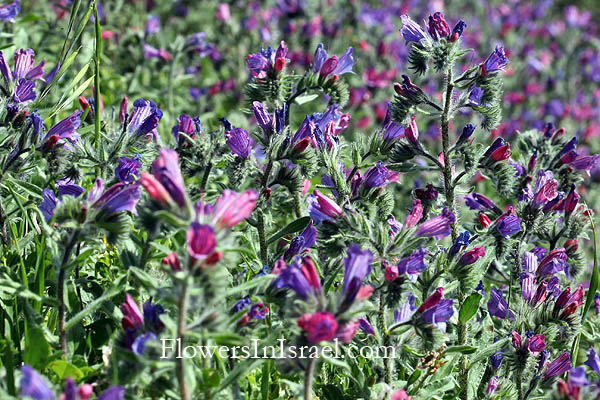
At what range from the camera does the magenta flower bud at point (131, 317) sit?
2.34 meters

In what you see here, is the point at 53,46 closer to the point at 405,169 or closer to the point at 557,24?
the point at 405,169

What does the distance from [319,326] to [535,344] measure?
4.18 ft

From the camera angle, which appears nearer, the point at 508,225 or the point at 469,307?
the point at 469,307

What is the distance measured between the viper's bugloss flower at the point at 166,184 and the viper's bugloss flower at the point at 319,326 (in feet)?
1.77

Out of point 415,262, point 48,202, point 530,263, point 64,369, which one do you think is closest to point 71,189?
point 48,202

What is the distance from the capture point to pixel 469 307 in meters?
2.97

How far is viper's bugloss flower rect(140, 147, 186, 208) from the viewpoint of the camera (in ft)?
6.95

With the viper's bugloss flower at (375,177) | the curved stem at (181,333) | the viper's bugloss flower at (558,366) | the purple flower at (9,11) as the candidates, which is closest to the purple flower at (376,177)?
the viper's bugloss flower at (375,177)

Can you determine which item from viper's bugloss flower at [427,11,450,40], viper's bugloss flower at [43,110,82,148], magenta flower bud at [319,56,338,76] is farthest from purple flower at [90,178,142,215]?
viper's bugloss flower at [427,11,450,40]

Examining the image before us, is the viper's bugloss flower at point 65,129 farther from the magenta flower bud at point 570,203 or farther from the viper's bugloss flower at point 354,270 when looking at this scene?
the magenta flower bud at point 570,203

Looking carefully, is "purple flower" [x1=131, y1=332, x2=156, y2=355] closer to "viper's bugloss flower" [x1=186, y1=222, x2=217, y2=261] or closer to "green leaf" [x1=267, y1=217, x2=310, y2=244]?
"viper's bugloss flower" [x1=186, y1=222, x2=217, y2=261]

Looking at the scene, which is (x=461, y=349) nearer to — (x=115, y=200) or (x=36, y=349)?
(x=115, y=200)

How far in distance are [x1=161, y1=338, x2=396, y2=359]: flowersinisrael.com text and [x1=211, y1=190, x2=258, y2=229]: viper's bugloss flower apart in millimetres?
435

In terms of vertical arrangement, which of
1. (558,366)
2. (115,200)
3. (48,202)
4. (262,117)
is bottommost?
(558,366)
